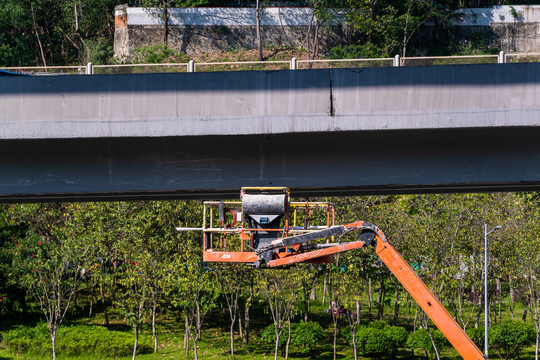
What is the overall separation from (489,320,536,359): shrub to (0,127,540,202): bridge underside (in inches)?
992

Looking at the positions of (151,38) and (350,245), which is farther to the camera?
(151,38)

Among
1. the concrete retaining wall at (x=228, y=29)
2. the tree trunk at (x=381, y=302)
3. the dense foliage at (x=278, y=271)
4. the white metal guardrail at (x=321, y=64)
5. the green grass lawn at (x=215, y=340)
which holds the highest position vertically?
the concrete retaining wall at (x=228, y=29)

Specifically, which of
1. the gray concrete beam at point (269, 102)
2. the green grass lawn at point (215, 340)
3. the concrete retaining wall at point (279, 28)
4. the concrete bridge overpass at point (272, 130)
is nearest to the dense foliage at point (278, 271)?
the green grass lawn at point (215, 340)

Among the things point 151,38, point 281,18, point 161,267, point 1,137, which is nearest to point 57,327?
point 161,267

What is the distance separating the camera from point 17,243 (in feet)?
130

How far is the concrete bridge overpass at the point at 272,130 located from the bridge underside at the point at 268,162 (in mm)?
21

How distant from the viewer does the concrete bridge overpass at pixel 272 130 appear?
1281 cm

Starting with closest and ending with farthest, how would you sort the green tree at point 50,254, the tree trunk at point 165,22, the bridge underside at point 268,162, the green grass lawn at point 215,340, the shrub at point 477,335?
the bridge underside at point 268,162 → the green tree at point 50,254 → the shrub at point 477,335 → the green grass lawn at point 215,340 → the tree trunk at point 165,22

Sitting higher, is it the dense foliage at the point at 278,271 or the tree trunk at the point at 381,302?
the dense foliage at the point at 278,271

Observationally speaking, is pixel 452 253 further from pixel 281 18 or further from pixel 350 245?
pixel 281 18

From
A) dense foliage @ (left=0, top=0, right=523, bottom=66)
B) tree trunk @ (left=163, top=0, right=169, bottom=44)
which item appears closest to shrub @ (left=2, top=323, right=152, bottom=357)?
dense foliage @ (left=0, top=0, right=523, bottom=66)

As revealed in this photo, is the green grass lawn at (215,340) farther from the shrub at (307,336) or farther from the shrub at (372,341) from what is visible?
the shrub at (372,341)

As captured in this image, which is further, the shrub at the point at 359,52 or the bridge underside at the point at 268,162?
the shrub at the point at 359,52

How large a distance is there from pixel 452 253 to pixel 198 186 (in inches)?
1065
